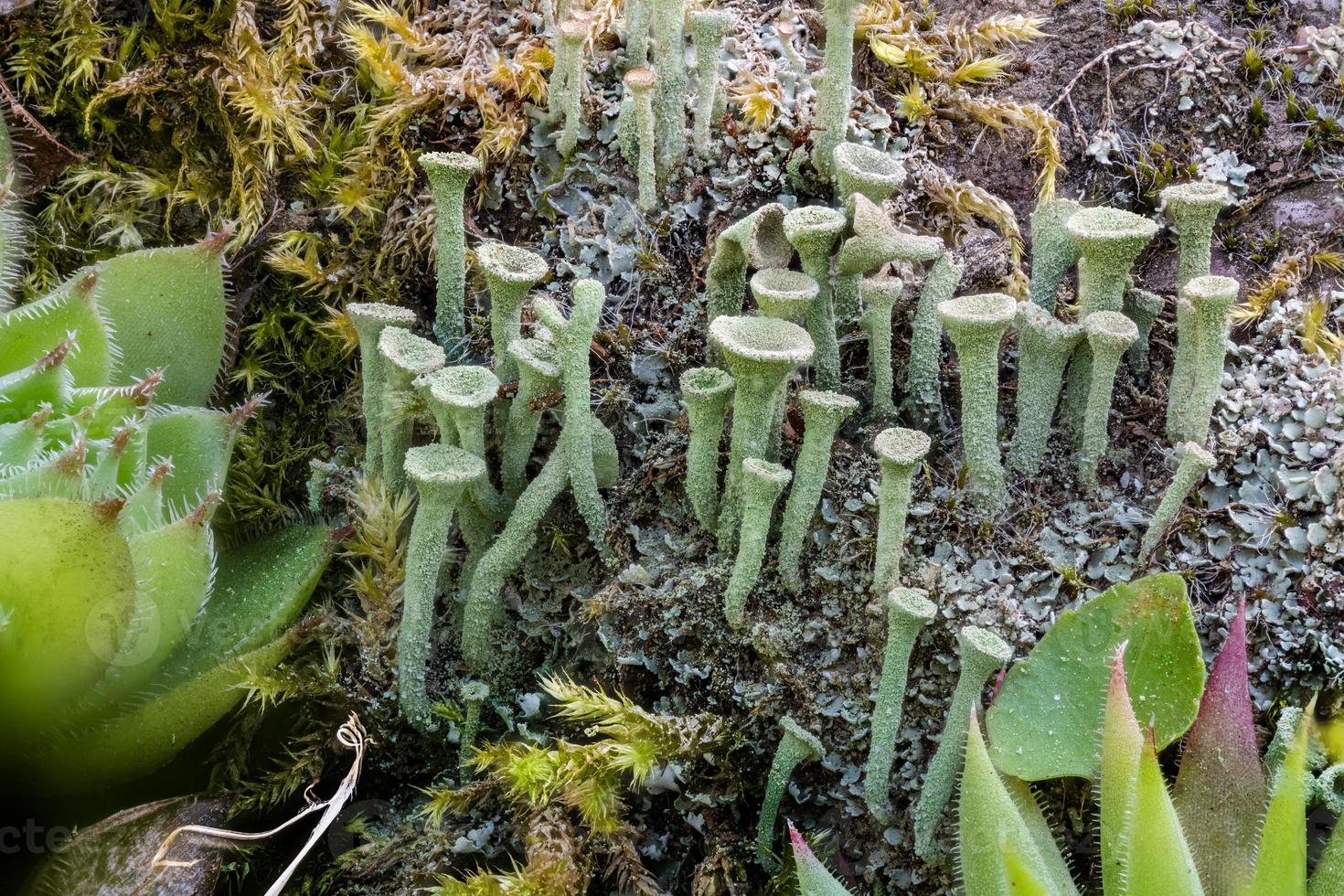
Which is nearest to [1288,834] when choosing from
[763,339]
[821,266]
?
[763,339]

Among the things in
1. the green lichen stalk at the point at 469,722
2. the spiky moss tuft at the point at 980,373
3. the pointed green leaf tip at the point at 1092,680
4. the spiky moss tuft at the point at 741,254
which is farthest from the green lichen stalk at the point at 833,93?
the green lichen stalk at the point at 469,722

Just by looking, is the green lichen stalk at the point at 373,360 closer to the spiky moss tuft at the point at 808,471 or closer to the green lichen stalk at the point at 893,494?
the spiky moss tuft at the point at 808,471

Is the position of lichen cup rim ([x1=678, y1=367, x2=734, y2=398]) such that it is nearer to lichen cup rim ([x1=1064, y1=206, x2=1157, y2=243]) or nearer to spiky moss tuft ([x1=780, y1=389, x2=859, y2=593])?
spiky moss tuft ([x1=780, y1=389, x2=859, y2=593])

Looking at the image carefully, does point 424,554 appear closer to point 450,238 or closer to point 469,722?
point 469,722

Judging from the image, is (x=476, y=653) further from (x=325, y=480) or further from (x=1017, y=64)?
(x=1017, y=64)

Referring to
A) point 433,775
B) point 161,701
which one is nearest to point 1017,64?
point 433,775

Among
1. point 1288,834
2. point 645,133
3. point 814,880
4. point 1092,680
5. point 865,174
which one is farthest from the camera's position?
point 645,133
